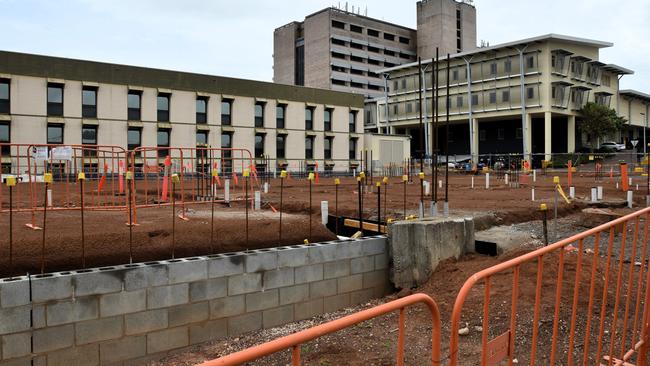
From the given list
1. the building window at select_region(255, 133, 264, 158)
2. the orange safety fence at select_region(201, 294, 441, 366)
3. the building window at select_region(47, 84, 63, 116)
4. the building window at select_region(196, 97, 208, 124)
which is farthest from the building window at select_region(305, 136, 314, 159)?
the orange safety fence at select_region(201, 294, 441, 366)

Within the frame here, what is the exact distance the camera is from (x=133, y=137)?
37.2 meters

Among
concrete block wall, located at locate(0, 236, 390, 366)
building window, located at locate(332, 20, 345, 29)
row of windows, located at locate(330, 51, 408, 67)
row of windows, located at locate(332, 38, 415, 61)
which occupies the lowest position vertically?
concrete block wall, located at locate(0, 236, 390, 366)

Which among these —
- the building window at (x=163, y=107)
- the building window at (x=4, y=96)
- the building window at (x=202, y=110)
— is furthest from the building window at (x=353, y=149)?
the building window at (x=4, y=96)

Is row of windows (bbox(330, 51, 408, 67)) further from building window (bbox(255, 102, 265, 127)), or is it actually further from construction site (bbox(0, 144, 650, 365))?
construction site (bbox(0, 144, 650, 365))

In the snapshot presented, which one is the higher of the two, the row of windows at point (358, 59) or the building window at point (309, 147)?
the row of windows at point (358, 59)

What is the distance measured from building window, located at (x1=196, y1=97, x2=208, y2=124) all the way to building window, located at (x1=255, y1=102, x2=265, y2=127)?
486 centimetres

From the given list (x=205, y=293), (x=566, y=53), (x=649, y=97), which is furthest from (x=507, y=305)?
(x=649, y=97)

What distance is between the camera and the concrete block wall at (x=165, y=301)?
18.7 ft

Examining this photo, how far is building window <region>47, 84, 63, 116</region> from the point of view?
33281mm

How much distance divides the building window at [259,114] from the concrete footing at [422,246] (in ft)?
119

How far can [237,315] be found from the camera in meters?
7.16

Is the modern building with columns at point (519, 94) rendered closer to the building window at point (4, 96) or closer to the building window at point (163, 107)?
the building window at point (163, 107)

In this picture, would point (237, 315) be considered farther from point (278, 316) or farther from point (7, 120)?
point (7, 120)

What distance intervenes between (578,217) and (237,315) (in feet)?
33.4
